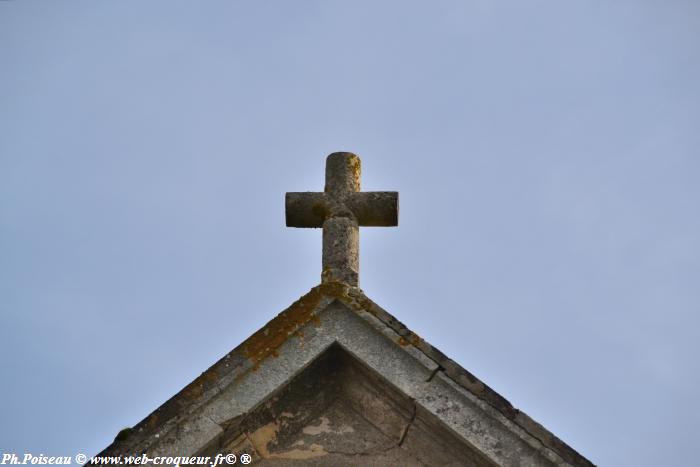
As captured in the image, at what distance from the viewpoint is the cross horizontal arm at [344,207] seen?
8367 millimetres

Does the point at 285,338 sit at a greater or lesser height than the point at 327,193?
lesser

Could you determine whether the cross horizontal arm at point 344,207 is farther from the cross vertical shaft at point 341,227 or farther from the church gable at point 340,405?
the church gable at point 340,405

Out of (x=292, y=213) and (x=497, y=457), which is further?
(x=292, y=213)

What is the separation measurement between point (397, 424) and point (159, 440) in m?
1.36

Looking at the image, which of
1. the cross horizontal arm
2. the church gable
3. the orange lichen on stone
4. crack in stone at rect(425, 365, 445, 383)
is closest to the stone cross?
the cross horizontal arm

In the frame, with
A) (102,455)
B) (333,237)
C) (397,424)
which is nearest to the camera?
(102,455)

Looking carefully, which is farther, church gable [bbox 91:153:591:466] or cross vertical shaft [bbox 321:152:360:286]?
cross vertical shaft [bbox 321:152:360:286]

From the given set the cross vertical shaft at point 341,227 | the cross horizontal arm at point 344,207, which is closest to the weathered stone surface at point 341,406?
the cross vertical shaft at point 341,227

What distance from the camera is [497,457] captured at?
7.07m

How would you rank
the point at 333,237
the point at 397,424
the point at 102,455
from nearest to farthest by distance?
the point at 102,455
the point at 397,424
the point at 333,237

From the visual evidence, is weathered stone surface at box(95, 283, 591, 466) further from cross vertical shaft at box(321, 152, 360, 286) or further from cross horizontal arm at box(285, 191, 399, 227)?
cross horizontal arm at box(285, 191, 399, 227)

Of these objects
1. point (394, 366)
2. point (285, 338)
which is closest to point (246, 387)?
point (285, 338)

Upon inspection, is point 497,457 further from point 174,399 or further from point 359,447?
point 174,399

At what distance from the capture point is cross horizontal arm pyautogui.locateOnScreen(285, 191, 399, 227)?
329 inches
